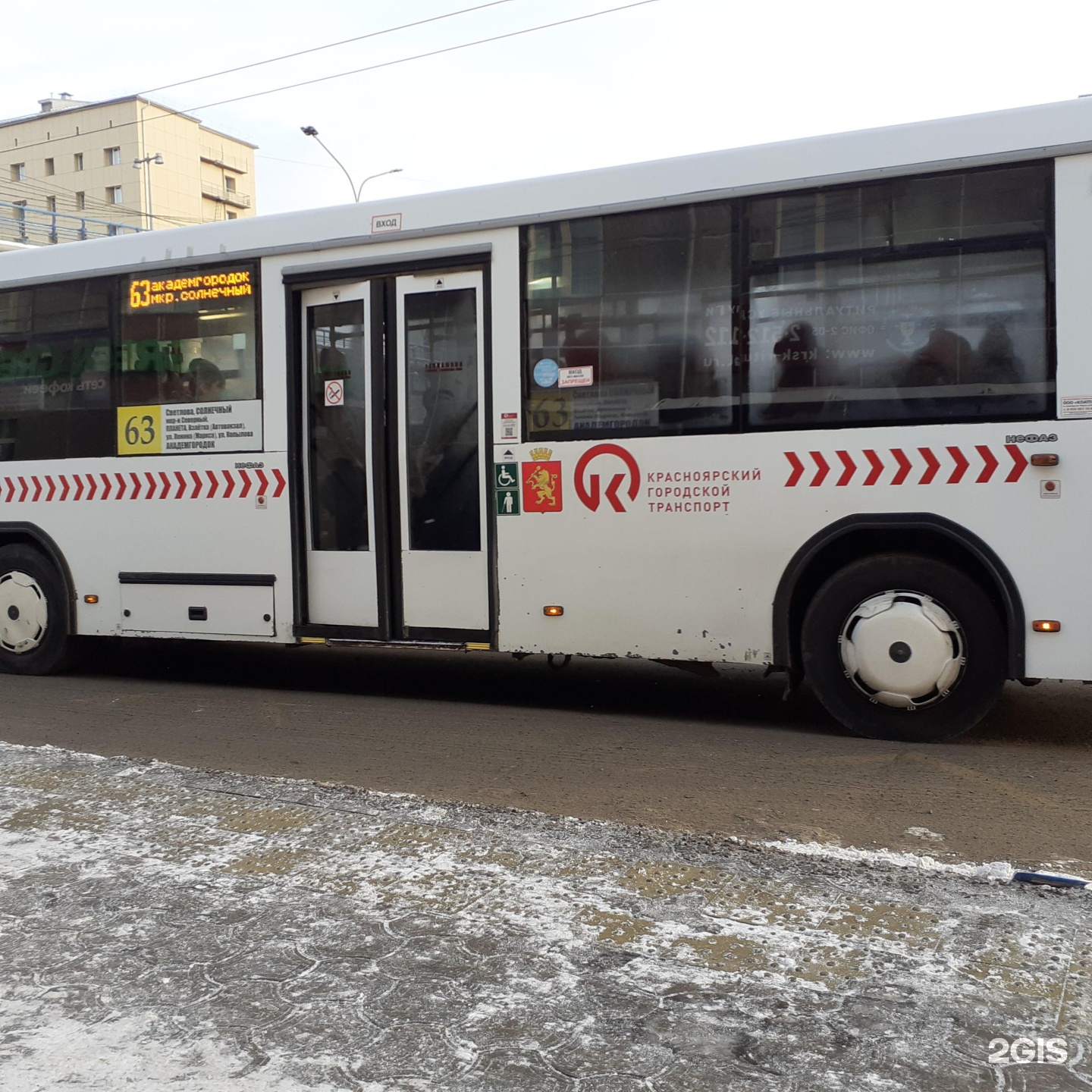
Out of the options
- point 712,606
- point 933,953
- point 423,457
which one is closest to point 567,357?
point 423,457

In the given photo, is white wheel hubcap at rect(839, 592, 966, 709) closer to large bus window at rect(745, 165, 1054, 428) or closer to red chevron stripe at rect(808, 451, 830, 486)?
red chevron stripe at rect(808, 451, 830, 486)

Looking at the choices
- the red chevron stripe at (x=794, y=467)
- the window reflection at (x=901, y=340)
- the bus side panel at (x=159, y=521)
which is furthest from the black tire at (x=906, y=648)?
the bus side panel at (x=159, y=521)

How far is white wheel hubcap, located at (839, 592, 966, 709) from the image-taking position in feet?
19.1

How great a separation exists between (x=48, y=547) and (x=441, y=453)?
10.8 feet

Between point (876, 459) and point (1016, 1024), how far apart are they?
11.6 ft

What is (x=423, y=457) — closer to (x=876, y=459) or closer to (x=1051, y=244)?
(x=876, y=459)

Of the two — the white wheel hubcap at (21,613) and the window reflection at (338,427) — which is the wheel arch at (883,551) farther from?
the white wheel hubcap at (21,613)

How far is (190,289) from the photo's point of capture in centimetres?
776

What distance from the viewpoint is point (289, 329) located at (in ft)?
24.4

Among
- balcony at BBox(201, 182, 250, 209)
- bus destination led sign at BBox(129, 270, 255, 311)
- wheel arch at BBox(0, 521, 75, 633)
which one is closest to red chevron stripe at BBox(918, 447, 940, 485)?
bus destination led sign at BBox(129, 270, 255, 311)

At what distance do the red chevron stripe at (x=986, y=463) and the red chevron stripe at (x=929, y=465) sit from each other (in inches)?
7.8

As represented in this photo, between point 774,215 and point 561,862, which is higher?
point 774,215

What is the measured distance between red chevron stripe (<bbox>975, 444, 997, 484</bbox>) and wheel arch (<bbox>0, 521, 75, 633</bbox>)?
6168 millimetres

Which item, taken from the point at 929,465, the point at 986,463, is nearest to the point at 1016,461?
the point at 986,463
